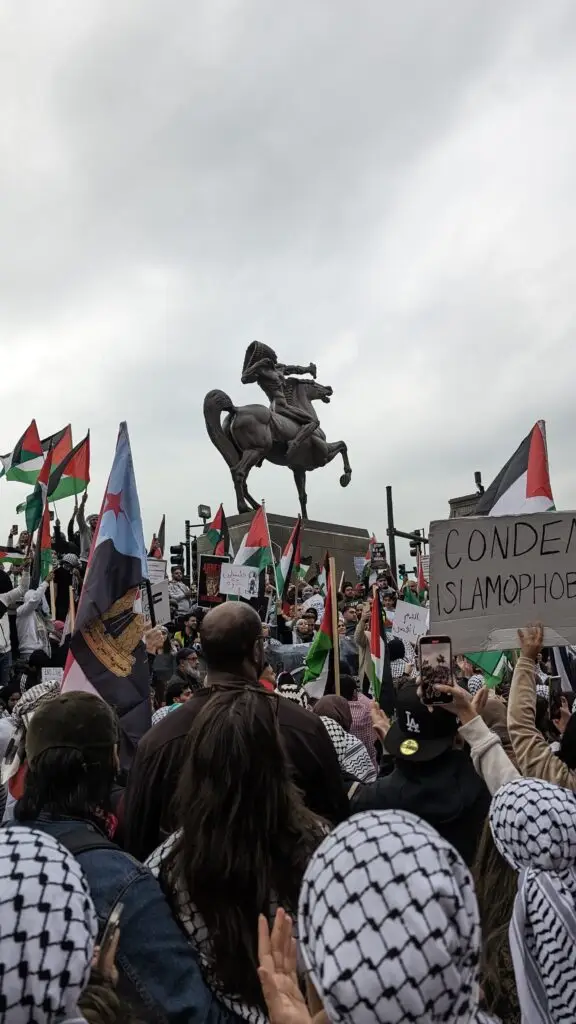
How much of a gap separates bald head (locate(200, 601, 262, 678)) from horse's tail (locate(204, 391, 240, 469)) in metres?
22.1

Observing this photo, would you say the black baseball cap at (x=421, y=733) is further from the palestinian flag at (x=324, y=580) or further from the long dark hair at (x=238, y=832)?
the palestinian flag at (x=324, y=580)

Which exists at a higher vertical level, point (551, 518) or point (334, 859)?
point (551, 518)

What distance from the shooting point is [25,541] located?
14.4 m

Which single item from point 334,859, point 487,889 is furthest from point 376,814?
point 487,889

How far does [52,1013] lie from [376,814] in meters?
0.50

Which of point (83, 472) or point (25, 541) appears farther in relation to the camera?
point (25, 541)

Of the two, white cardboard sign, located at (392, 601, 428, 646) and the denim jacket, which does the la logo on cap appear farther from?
white cardboard sign, located at (392, 601, 428, 646)

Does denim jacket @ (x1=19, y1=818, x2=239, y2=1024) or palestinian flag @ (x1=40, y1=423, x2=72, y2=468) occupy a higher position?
palestinian flag @ (x1=40, y1=423, x2=72, y2=468)

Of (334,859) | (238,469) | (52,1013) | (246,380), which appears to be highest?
(246,380)

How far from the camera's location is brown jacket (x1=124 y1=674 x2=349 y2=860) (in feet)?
8.88

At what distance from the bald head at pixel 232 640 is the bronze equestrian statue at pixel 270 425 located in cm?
2165

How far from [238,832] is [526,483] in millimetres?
4043

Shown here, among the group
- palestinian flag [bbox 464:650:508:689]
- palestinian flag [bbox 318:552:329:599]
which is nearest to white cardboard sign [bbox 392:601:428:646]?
palestinian flag [bbox 318:552:329:599]

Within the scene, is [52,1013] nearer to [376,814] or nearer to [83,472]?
[376,814]
